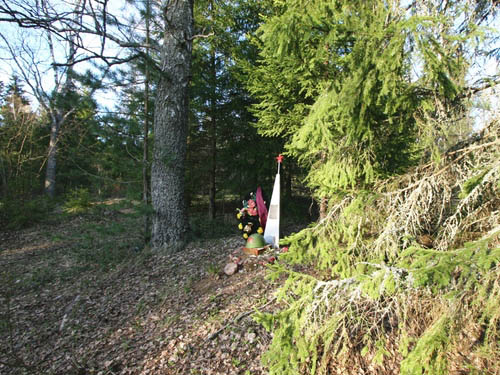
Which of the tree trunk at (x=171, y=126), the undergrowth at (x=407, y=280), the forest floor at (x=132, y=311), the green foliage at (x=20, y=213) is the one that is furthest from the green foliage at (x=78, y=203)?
the undergrowth at (x=407, y=280)

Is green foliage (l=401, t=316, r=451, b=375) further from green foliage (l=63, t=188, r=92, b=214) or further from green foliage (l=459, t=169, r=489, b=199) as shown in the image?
green foliage (l=63, t=188, r=92, b=214)

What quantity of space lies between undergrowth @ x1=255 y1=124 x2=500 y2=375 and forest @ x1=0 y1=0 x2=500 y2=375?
0.02 m

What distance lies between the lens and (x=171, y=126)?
5625 mm

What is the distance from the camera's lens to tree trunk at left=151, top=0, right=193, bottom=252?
5.61 metres

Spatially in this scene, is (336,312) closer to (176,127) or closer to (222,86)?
(176,127)

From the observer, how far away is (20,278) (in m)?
5.51

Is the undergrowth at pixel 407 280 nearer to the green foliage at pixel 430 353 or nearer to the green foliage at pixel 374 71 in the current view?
the green foliage at pixel 430 353

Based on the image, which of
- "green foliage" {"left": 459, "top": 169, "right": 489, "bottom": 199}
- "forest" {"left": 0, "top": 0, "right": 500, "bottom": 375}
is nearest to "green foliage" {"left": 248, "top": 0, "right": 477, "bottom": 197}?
"forest" {"left": 0, "top": 0, "right": 500, "bottom": 375}

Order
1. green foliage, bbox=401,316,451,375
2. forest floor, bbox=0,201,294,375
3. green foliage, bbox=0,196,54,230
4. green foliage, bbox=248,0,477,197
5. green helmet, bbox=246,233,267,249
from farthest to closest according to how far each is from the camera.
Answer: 1. green foliage, bbox=0,196,54,230
2. green helmet, bbox=246,233,267,249
3. forest floor, bbox=0,201,294,375
4. green foliage, bbox=248,0,477,197
5. green foliage, bbox=401,316,451,375

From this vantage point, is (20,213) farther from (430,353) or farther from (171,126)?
(430,353)

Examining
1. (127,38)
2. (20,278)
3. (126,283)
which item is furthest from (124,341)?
(127,38)

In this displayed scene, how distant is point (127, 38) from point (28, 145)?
26.2ft

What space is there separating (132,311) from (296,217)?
20.1ft

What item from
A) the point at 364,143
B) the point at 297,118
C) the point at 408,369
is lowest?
the point at 408,369
